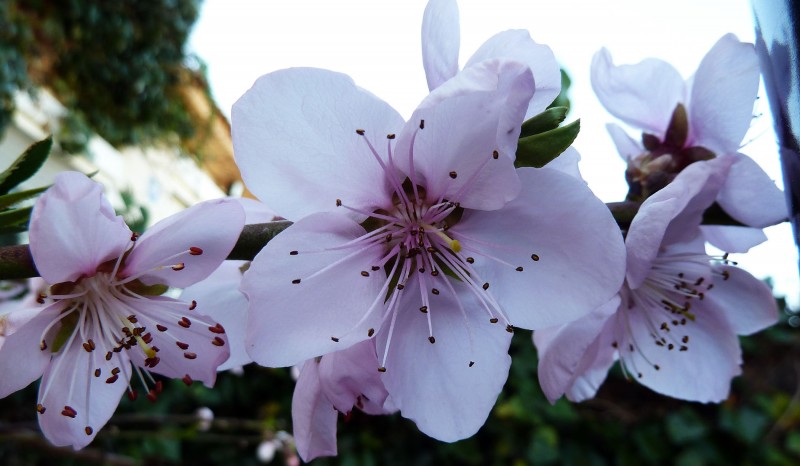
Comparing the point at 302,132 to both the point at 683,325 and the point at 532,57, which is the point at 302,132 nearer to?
the point at 532,57

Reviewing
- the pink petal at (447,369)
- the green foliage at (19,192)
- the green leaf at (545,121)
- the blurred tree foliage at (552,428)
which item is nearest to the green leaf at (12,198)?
the green foliage at (19,192)

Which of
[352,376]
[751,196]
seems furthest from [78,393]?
[751,196]

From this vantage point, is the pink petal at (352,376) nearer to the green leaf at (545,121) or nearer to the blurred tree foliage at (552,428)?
the green leaf at (545,121)

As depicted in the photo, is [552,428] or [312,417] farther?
[552,428]

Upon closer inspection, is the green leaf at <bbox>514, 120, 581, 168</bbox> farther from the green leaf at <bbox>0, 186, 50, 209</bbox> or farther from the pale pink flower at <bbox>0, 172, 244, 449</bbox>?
the green leaf at <bbox>0, 186, 50, 209</bbox>

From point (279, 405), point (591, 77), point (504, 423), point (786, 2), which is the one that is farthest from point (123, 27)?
point (786, 2)

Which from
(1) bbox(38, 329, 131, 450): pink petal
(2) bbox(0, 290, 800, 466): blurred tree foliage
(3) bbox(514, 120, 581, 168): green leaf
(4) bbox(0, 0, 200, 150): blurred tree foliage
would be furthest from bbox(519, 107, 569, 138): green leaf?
(4) bbox(0, 0, 200, 150): blurred tree foliage
